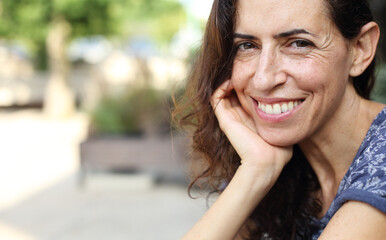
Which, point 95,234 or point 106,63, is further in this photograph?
point 106,63

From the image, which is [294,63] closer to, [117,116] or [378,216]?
[378,216]

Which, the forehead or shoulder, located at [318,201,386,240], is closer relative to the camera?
shoulder, located at [318,201,386,240]

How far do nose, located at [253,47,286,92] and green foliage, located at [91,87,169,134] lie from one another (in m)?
4.69

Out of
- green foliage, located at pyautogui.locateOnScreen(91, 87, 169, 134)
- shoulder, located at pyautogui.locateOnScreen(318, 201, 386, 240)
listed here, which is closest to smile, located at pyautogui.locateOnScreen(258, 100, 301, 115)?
shoulder, located at pyautogui.locateOnScreen(318, 201, 386, 240)

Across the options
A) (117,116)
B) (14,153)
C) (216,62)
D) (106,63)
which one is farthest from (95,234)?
(106,63)

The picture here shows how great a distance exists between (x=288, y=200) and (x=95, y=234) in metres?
3.11

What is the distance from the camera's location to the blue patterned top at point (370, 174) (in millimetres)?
1243

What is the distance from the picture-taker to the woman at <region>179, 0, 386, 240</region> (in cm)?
142

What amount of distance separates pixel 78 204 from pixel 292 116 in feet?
14.6

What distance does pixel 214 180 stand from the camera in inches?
77.0

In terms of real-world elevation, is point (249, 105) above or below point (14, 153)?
above

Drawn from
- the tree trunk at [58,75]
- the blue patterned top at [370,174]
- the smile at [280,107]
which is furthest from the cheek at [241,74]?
the tree trunk at [58,75]

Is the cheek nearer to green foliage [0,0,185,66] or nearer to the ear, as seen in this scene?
the ear

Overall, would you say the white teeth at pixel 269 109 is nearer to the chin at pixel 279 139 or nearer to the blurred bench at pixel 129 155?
the chin at pixel 279 139
